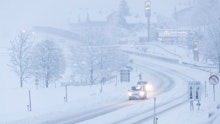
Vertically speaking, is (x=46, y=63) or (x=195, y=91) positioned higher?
(x=195, y=91)

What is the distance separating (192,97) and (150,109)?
8525 mm

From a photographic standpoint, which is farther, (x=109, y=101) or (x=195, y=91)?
(x=109, y=101)

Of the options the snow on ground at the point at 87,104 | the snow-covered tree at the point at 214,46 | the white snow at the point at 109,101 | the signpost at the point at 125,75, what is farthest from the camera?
the snow-covered tree at the point at 214,46

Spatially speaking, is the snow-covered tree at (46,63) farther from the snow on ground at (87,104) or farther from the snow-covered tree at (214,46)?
the snow-covered tree at (214,46)

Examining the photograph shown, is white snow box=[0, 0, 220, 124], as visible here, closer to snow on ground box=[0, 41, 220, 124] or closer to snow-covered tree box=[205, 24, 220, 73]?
snow on ground box=[0, 41, 220, 124]

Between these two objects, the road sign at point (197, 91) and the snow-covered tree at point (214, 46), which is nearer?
the road sign at point (197, 91)

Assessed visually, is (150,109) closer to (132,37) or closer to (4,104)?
(4,104)

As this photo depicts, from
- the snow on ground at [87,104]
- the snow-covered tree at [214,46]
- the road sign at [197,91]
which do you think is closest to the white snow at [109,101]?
the snow on ground at [87,104]

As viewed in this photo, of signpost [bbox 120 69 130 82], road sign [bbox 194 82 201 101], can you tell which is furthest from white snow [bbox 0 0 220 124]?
road sign [bbox 194 82 201 101]

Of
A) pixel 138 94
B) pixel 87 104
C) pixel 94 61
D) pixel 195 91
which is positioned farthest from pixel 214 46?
pixel 195 91

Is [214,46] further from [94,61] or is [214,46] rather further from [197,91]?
[197,91]

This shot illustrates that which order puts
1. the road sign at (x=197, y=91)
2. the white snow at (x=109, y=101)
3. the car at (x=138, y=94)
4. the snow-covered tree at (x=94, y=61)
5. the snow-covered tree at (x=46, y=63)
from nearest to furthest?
the road sign at (x=197, y=91), the white snow at (x=109, y=101), the car at (x=138, y=94), the snow-covered tree at (x=46, y=63), the snow-covered tree at (x=94, y=61)

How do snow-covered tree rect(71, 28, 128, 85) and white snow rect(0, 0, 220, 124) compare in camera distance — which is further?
snow-covered tree rect(71, 28, 128, 85)

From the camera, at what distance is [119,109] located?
34250mm
